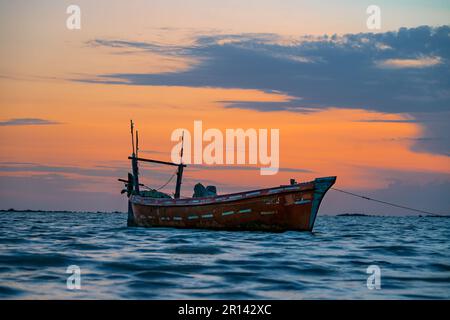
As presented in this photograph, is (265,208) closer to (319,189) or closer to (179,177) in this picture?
(319,189)

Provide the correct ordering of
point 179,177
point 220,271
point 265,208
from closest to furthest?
1. point 220,271
2. point 265,208
3. point 179,177

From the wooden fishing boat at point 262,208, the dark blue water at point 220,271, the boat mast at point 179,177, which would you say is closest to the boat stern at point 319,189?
the wooden fishing boat at point 262,208

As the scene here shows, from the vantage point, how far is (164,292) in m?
15.4

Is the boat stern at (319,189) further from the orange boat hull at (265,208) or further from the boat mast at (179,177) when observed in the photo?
the boat mast at (179,177)

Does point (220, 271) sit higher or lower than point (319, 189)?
lower

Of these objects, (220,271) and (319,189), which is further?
(319,189)

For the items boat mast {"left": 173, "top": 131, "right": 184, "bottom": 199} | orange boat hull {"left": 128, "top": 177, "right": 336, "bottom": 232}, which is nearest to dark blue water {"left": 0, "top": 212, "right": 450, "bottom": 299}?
orange boat hull {"left": 128, "top": 177, "right": 336, "bottom": 232}

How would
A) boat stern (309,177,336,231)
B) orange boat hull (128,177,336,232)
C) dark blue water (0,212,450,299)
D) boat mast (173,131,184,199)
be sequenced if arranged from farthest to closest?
boat mast (173,131,184,199)
orange boat hull (128,177,336,232)
boat stern (309,177,336,231)
dark blue water (0,212,450,299)

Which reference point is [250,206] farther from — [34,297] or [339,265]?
[34,297]

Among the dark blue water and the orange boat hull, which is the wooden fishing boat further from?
the dark blue water

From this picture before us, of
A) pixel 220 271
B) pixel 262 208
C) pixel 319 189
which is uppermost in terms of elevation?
pixel 319 189

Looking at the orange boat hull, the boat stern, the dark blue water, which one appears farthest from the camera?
the orange boat hull

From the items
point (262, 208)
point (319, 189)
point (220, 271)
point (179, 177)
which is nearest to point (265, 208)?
point (262, 208)
